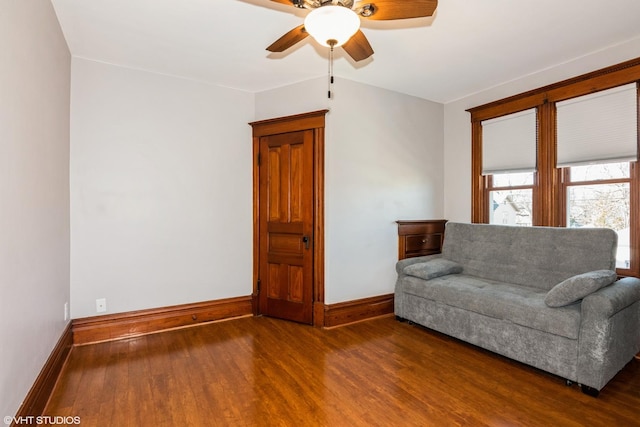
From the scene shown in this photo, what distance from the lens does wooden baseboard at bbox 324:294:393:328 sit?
3.46 meters

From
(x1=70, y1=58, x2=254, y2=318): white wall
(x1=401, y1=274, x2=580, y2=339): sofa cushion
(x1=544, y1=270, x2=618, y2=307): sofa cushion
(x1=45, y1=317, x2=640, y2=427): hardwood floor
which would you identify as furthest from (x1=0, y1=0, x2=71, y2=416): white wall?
(x1=544, y1=270, x2=618, y2=307): sofa cushion

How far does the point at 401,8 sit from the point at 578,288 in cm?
219

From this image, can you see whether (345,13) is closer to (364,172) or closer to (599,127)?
(364,172)

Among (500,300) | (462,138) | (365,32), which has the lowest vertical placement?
(500,300)

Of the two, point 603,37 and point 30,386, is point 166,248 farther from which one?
point 603,37

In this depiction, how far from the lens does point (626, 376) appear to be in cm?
243

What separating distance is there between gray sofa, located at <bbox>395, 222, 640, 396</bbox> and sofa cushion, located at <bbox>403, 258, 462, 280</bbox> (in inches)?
0.4

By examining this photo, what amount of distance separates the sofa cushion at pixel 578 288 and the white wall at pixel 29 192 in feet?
10.8

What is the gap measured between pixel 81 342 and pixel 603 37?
5.30 meters

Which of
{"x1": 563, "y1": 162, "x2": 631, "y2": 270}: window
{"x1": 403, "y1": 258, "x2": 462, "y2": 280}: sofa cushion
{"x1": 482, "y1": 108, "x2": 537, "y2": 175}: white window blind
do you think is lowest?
{"x1": 403, "y1": 258, "x2": 462, "y2": 280}: sofa cushion

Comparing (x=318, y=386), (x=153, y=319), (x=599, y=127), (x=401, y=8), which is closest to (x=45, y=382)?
(x=153, y=319)

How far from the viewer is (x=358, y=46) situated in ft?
7.07

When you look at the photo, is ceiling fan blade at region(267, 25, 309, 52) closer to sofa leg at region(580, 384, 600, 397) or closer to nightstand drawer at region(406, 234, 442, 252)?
nightstand drawer at region(406, 234, 442, 252)

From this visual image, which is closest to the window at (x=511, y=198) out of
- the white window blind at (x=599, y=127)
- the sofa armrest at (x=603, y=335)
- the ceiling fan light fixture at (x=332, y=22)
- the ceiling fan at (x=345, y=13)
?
the white window blind at (x=599, y=127)
